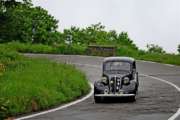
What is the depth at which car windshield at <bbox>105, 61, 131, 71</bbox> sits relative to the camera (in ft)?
84.8

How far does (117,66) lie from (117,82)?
1.49m

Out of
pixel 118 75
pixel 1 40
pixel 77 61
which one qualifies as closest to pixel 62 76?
pixel 118 75

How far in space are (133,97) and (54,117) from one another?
6.04m

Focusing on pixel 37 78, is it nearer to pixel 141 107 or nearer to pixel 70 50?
pixel 141 107

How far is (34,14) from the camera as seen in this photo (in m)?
80.8

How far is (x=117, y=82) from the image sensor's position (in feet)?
80.8

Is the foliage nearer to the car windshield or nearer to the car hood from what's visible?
the car windshield

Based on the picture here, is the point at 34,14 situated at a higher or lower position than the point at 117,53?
higher

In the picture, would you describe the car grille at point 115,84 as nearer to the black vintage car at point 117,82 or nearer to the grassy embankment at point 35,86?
the black vintage car at point 117,82

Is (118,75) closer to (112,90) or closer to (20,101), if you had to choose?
(112,90)

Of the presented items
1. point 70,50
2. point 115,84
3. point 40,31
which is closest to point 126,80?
point 115,84

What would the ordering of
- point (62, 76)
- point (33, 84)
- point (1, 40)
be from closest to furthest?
point (33, 84) < point (62, 76) < point (1, 40)

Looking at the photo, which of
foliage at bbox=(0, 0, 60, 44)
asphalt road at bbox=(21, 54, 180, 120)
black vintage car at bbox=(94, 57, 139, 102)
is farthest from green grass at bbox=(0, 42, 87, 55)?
black vintage car at bbox=(94, 57, 139, 102)

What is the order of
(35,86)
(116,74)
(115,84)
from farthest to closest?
1. (116,74)
2. (115,84)
3. (35,86)
